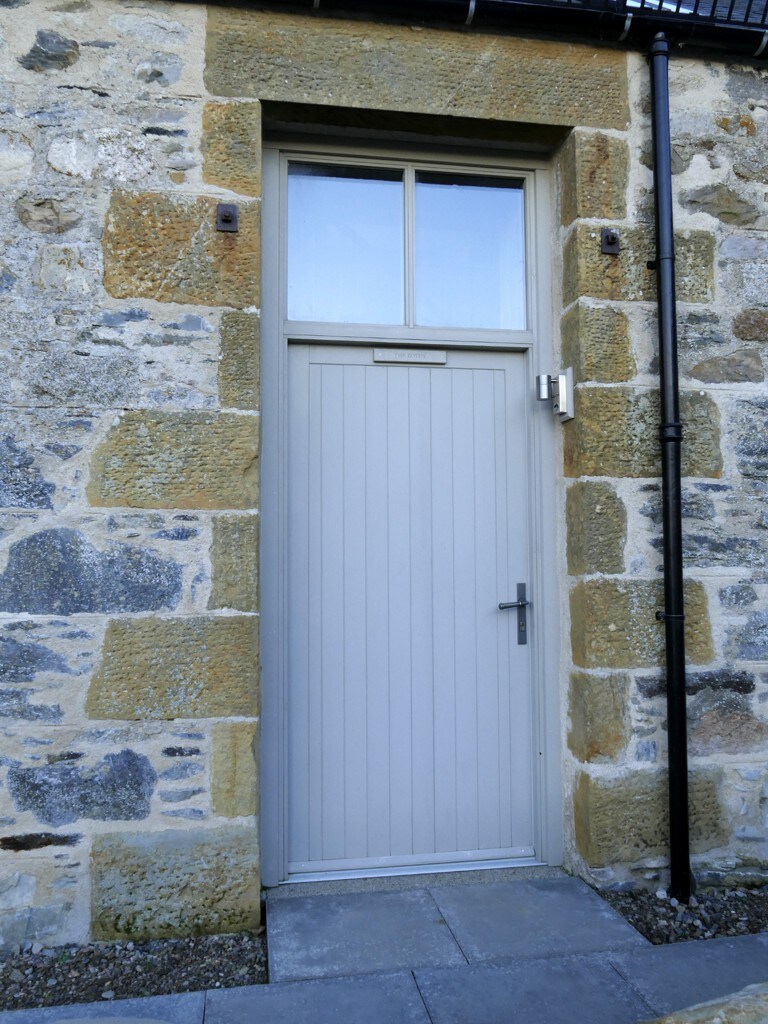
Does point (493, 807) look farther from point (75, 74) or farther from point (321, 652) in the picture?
point (75, 74)

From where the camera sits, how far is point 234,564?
2.91 meters

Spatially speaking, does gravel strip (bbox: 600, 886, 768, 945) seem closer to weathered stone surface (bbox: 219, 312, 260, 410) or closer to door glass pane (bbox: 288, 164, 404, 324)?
weathered stone surface (bbox: 219, 312, 260, 410)

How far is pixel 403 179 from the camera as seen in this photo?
3404mm

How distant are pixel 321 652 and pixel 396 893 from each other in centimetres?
93

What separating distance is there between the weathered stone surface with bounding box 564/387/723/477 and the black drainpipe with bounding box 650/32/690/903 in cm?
7

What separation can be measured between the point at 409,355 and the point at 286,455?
0.65 metres

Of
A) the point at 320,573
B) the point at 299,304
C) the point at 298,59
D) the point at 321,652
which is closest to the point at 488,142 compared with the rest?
the point at 298,59

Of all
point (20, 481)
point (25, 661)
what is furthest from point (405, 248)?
point (25, 661)

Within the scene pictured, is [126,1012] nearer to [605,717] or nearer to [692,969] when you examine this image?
[692,969]

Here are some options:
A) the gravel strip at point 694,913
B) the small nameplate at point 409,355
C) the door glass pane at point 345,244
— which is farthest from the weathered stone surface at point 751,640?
the door glass pane at point 345,244

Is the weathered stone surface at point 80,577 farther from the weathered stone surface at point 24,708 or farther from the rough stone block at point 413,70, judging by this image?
the rough stone block at point 413,70

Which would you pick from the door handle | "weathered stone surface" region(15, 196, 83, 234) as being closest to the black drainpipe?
the door handle

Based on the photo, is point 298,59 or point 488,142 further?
point 488,142

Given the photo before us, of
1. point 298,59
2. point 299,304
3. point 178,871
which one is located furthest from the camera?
point 299,304
